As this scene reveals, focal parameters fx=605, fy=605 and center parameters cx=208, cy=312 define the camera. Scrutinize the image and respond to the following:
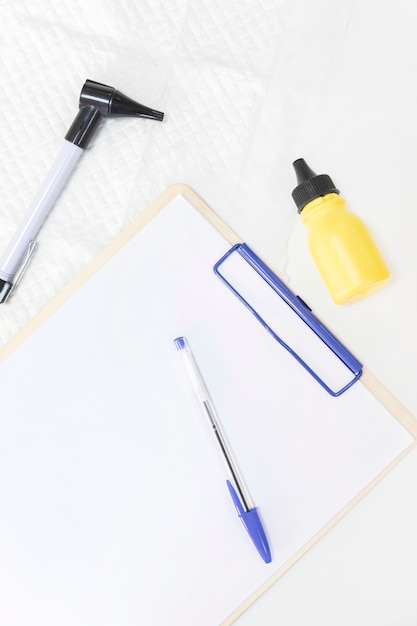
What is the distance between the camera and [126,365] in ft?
1.84

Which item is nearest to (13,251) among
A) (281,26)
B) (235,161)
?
(235,161)

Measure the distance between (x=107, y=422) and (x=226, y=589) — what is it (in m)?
0.19

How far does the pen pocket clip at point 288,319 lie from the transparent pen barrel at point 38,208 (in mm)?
169

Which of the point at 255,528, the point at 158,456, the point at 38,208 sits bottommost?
the point at 255,528

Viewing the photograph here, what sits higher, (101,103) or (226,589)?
(101,103)

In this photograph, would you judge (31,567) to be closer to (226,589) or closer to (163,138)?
(226,589)

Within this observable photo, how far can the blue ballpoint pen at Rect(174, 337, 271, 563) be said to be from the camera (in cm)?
54

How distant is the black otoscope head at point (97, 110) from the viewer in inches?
22.1

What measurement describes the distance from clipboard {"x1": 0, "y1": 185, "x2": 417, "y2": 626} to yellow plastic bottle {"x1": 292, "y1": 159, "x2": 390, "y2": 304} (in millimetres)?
84

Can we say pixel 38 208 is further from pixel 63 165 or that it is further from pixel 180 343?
pixel 180 343

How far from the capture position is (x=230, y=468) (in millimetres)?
548

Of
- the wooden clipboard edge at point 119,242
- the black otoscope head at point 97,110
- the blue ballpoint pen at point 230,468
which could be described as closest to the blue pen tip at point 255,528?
the blue ballpoint pen at point 230,468

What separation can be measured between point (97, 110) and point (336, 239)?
0.83 ft

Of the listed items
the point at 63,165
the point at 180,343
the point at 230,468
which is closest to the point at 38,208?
the point at 63,165
